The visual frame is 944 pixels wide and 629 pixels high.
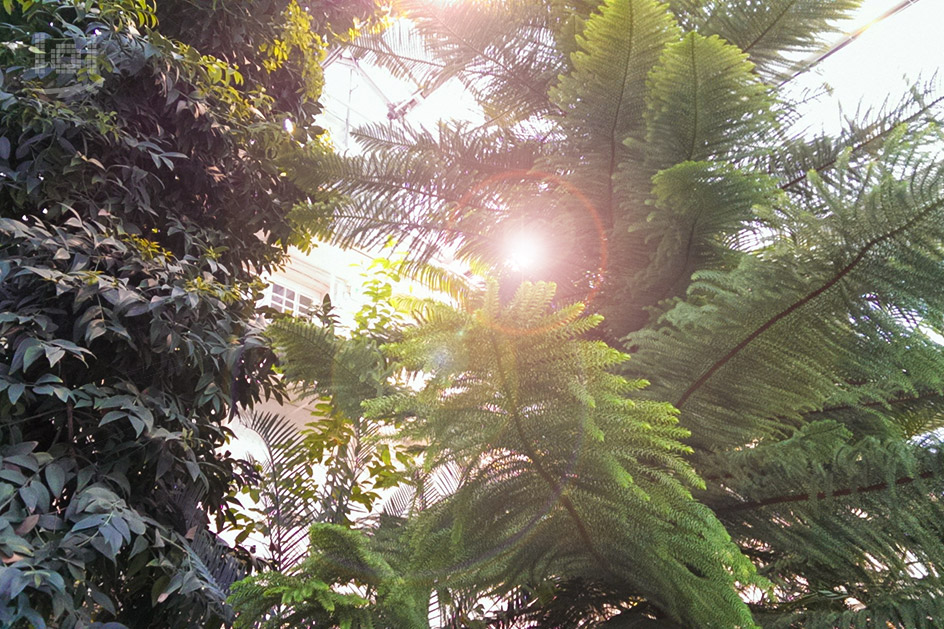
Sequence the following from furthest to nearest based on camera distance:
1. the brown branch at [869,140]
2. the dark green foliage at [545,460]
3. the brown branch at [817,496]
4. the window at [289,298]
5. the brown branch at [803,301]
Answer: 1. the window at [289,298]
2. the brown branch at [869,140]
3. the brown branch at [817,496]
4. the brown branch at [803,301]
5. the dark green foliage at [545,460]

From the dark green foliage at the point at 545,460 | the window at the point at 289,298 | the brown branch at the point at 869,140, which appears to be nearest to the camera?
the dark green foliage at the point at 545,460

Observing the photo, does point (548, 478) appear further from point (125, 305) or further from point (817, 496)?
point (125, 305)

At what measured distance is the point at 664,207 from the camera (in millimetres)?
1560

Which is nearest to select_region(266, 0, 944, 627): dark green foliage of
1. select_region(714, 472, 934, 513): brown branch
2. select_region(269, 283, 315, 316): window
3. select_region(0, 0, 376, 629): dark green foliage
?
select_region(714, 472, 934, 513): brown branch

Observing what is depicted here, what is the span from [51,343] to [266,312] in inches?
35.9

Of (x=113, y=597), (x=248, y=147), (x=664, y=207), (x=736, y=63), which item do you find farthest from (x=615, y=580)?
(x=248, y=147)

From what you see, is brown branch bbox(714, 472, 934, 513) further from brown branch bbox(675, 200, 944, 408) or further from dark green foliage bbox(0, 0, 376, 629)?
dark green foliage bbox(0, 0, 376, 629)

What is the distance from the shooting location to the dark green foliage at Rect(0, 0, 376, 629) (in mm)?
1979

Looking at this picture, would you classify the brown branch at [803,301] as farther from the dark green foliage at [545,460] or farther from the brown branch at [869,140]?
the brown branch at [869,140]

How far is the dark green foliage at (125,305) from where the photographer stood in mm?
1979

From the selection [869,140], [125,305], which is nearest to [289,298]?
[125,305]

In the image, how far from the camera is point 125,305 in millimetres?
2217

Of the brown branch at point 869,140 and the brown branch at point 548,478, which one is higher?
the brown branch at point 869,140

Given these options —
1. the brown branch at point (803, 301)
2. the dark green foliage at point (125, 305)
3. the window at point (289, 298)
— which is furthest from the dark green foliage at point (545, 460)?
the window at point (289, 298)
